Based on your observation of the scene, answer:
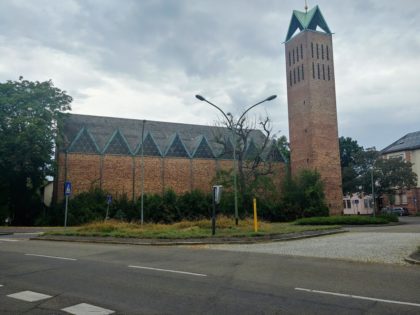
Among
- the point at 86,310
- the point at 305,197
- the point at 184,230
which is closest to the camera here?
the point at 86,310

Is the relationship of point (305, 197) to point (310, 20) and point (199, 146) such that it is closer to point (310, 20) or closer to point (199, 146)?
point (199, 146)

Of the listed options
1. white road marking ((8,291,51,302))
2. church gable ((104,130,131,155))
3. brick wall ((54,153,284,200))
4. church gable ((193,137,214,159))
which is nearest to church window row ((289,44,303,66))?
brick wall ((54,153,284,200))

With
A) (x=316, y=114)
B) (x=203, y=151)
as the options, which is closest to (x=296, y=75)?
(x=316, y=114)

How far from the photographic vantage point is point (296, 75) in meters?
47.5

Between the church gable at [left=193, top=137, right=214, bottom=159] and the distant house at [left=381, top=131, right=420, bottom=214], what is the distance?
1157 inches

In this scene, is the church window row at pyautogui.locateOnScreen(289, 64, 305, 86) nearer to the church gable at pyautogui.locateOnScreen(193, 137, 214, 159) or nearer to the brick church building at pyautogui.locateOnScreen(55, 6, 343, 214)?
the brick church building at pyautogui.locateOnScreen(55, 6, 343, 214)

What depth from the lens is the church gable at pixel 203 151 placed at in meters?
49.8

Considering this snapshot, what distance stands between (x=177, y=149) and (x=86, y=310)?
142 ft

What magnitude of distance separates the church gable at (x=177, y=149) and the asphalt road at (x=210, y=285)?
36.9 meters

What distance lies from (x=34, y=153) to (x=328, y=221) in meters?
24.7

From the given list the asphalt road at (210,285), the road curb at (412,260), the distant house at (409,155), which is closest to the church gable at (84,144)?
the asphalt road at (210,285)

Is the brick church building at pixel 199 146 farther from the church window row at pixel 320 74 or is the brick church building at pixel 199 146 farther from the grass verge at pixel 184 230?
the grass verge at pixel 184 230

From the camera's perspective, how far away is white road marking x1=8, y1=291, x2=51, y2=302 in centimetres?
636

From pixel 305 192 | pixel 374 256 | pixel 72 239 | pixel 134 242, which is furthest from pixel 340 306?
pixel 305 192
